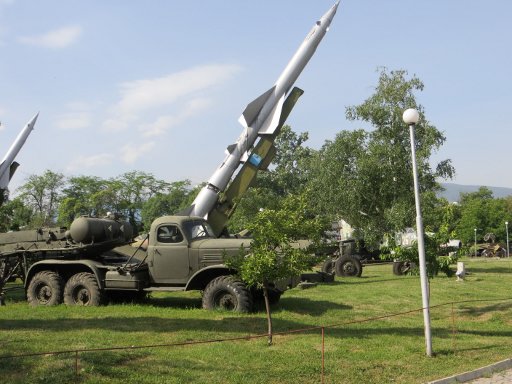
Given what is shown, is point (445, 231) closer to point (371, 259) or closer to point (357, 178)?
point (357, 178)

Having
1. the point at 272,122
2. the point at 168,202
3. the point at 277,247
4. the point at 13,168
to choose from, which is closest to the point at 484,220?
the point at 168,202

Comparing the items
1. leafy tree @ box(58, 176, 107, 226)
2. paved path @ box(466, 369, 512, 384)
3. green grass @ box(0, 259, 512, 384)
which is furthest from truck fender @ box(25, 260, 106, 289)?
leafy tree @ box(58, 176, 107, 226)

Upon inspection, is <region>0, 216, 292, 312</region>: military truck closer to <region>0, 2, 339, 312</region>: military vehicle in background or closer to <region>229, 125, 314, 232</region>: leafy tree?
<region>0, 2, 339, 312</region>: military vehicle in background

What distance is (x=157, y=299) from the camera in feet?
49.7

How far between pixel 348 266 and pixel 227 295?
11.1 meters

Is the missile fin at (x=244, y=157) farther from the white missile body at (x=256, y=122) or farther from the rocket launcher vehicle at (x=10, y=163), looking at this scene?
the rocket launcher vehicle at (x=10, y=163)

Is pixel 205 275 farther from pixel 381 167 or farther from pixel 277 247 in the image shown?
pixel 381 167

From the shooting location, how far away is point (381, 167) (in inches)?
1087

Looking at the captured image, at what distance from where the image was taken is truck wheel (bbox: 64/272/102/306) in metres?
13.5

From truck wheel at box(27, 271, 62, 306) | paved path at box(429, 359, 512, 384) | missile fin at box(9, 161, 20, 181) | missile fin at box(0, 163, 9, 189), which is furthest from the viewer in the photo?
missile fin at box(9, 161, 20, 181)

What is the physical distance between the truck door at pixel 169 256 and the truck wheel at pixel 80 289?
161 cm

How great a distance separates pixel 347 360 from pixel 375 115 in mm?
21349

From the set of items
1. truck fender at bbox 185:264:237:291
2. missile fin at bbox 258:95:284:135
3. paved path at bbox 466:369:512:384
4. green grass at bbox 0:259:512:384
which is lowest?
paved path at bbox 466:369:512:384

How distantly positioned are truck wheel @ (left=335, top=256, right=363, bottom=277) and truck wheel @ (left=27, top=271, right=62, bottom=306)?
1191 centimetres
